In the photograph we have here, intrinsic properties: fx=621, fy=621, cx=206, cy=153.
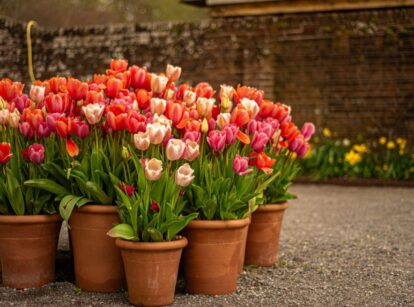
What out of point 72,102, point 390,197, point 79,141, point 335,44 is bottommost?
point 390,197

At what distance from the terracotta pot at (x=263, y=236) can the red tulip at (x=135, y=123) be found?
0.96m

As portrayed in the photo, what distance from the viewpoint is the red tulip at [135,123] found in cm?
243

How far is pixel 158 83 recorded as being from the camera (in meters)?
2.79

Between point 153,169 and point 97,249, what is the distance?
526 mm

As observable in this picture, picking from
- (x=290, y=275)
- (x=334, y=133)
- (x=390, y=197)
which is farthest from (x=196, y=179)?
(x=334, y=133)

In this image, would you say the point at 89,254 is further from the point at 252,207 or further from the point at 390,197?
the point at 390,197

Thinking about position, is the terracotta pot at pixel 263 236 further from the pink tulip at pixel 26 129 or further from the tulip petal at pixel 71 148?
the pink tulip at pixel 26 129

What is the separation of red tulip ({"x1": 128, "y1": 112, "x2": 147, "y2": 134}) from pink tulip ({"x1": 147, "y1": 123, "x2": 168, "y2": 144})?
0.11 meters

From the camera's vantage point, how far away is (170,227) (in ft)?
7.87

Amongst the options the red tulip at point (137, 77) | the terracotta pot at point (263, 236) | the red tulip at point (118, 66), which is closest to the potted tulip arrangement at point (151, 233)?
the red tulip at point (137, 77)

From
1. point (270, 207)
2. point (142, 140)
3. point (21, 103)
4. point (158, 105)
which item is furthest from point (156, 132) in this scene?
point (270, 207)

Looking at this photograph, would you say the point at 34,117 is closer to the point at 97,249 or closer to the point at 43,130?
the point at 43,130

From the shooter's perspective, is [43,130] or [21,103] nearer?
[43,130]

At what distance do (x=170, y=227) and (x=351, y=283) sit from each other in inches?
40.5
